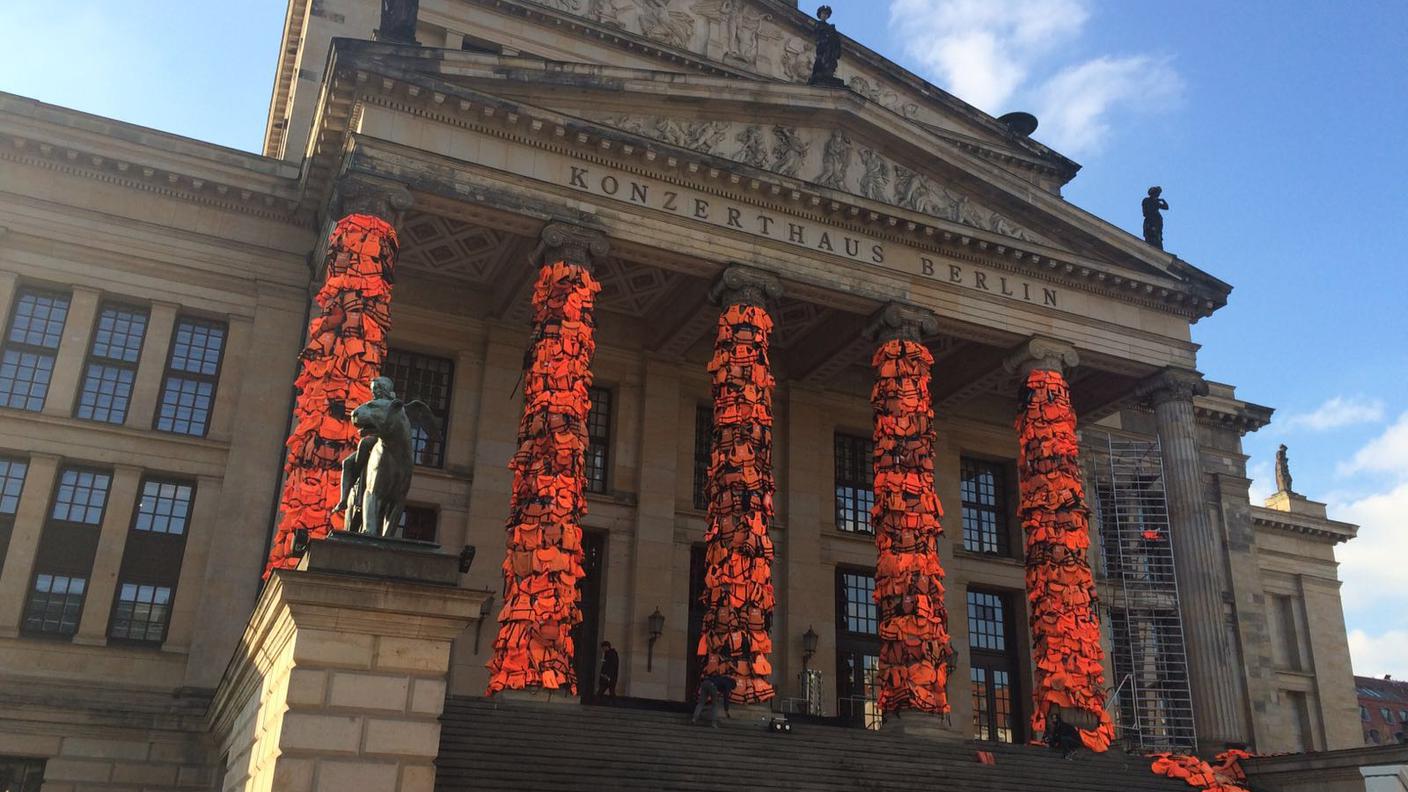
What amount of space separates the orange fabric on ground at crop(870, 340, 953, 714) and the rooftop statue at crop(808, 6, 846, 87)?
274 inches

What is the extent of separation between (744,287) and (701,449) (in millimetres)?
6993

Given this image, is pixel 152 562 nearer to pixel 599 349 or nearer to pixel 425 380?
pixel 425 380

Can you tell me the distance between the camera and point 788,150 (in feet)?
93.6

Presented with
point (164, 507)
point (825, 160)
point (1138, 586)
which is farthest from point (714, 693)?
point (1138, 586)

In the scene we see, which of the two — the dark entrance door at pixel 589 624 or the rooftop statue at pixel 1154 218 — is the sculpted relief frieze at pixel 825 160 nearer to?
the rooftop statue at pixel 1154 218

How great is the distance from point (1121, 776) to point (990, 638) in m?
10.4

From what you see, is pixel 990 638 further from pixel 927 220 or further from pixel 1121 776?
pixel 927 220

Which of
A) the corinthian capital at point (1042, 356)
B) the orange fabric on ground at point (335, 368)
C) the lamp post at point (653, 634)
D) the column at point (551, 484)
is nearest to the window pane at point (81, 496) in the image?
the orange fabric on ground at point (335, 368)

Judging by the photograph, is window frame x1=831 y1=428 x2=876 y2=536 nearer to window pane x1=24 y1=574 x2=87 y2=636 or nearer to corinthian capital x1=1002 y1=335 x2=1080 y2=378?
corinthian capital x1=1002 y1=335 x2=1080 y2=378

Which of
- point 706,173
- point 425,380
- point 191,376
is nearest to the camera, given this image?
point 706,173

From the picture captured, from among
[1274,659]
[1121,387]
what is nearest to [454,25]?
[1121,387]

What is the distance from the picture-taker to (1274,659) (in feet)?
139

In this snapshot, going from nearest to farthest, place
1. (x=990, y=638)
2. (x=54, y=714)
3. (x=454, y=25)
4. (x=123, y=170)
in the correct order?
(x=54, y=714)
(x=123, y=170)
(x=454, y=25)
(x=990, y=638)

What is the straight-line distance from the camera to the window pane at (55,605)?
2409 centimetres
